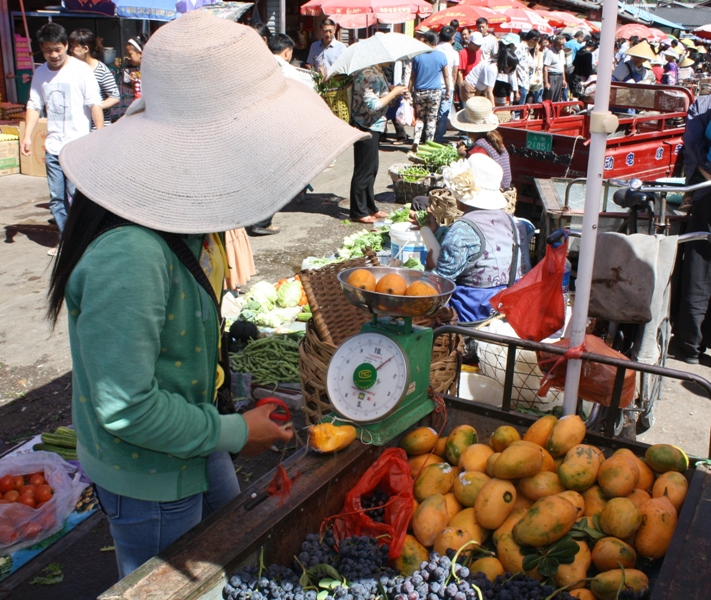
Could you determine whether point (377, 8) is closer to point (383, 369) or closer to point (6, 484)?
point (6, 484)

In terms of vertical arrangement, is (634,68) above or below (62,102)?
below

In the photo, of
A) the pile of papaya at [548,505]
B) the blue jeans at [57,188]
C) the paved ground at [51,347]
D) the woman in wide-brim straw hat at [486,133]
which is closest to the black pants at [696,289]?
the paved ground at [51,347]

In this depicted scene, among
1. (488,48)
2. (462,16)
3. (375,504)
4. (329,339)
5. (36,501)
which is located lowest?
(36,501)

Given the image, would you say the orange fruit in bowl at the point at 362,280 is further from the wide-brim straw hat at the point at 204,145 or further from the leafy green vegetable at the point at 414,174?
the leafy green vegetable at the point at 414,174

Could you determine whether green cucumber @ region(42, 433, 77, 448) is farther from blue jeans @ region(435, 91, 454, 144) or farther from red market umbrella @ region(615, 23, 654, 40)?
red market umbrella @ region(615, 23, 654, 40)

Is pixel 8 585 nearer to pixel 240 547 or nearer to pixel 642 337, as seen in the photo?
pixel 240 547

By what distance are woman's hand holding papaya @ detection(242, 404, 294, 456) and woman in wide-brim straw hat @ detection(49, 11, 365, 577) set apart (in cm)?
3

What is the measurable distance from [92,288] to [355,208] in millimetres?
7313

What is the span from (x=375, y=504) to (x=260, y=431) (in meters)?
0.58

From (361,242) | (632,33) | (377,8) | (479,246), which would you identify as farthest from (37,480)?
(632,33)

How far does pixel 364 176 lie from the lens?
8.32 meters

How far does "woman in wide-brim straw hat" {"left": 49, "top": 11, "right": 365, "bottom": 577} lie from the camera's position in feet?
4.58

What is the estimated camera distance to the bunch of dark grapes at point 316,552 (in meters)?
1.83

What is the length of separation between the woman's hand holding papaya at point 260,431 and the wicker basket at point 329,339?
1492 mm
